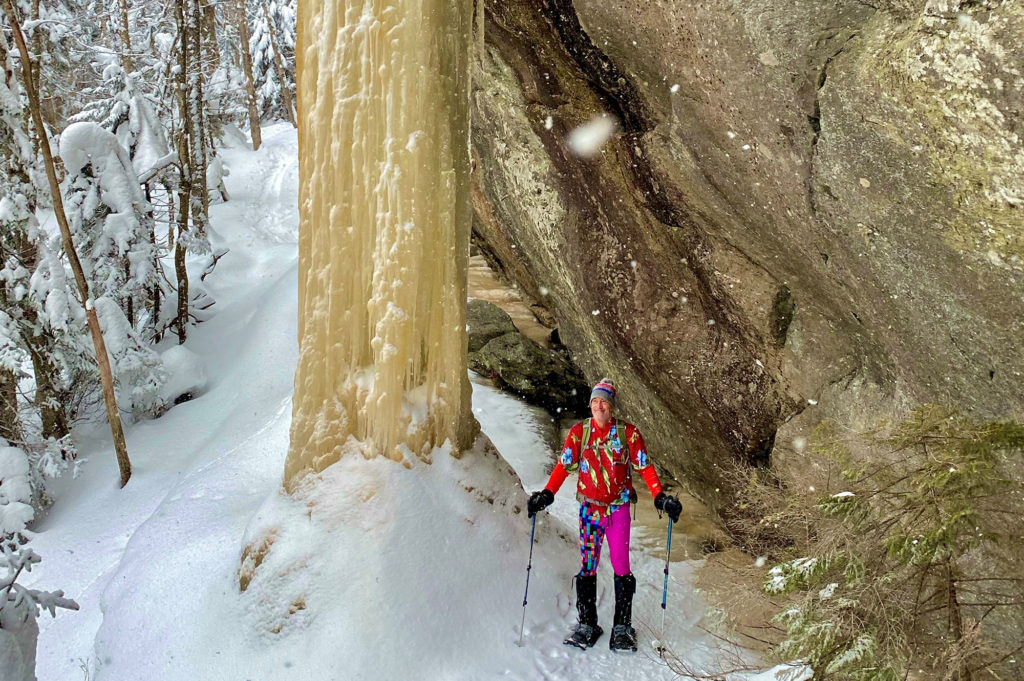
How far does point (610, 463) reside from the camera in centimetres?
516

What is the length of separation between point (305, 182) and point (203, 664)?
3.54 meters

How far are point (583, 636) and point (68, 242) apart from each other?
9198 mm

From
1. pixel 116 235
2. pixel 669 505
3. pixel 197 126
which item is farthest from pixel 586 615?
pixel 197 126

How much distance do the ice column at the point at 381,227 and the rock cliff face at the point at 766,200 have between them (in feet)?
6.35

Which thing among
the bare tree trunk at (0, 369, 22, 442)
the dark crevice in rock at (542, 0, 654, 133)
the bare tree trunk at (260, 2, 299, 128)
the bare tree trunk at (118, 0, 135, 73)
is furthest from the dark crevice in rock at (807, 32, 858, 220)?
the bare tree trunk at (260, 2, 299, 128)

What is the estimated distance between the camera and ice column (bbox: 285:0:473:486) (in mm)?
5457

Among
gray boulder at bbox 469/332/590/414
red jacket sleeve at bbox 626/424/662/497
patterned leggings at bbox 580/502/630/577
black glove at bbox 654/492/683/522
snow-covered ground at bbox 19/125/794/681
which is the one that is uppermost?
red jacket sleeve at bbox 626/424/662/497

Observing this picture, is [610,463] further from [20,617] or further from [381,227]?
[20,617]

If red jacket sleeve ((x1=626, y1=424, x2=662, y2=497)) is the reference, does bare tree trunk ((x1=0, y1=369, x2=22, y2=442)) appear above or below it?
below

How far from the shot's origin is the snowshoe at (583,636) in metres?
5.30

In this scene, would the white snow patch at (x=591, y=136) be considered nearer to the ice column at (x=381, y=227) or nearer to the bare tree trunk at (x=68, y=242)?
the ice column at (x=381, y=227)

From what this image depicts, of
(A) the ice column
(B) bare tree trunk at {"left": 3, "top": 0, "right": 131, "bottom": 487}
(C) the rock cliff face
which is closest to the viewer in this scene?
(C) the rock cliff face

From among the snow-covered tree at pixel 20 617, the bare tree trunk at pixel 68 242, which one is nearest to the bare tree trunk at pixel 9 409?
the bare tree trunk at pixel 68 242

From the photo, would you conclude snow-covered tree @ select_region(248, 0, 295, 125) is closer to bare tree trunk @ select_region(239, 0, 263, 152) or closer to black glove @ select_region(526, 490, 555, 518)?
bare tree trunk @ select_region(239, 0, 263, 152)
